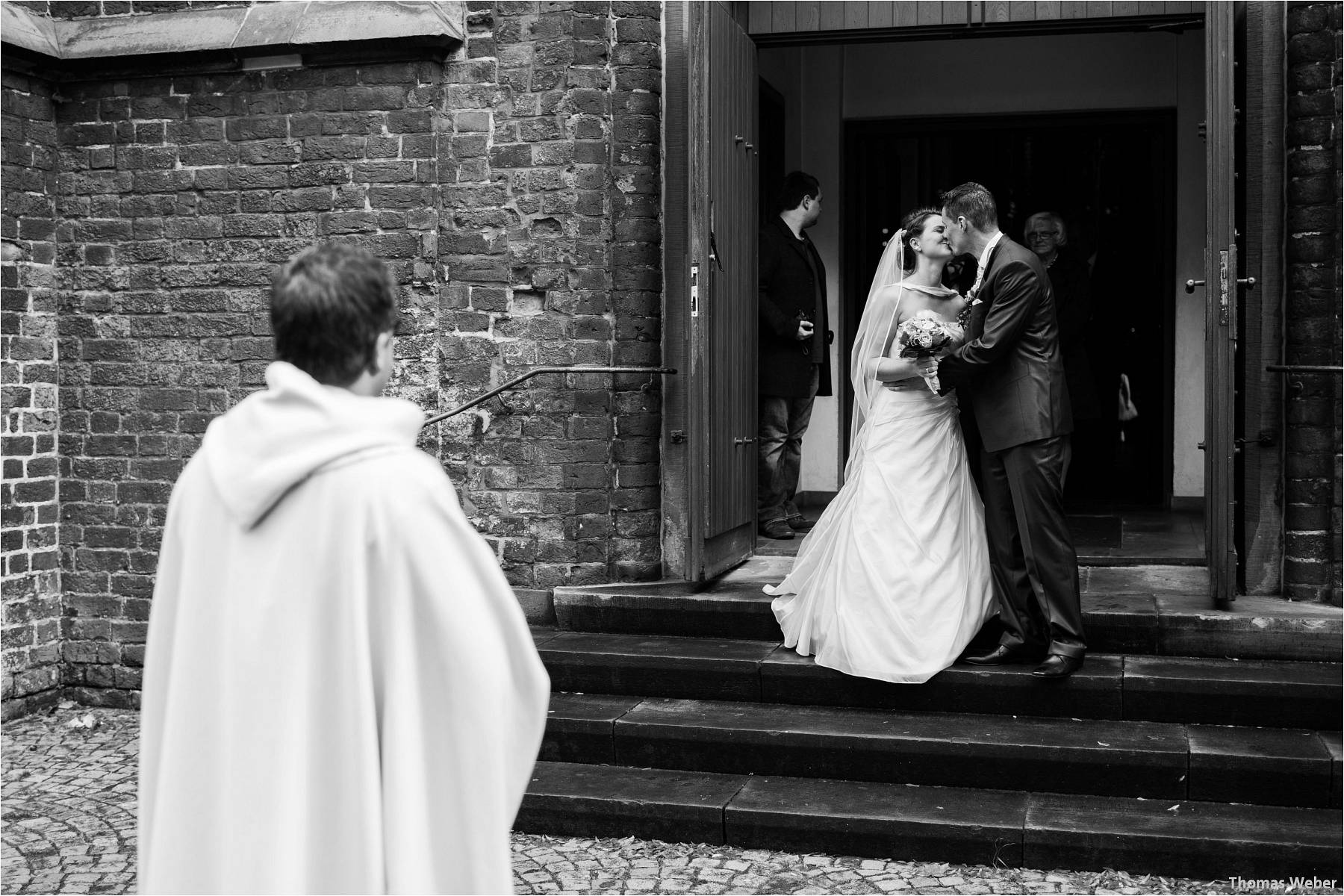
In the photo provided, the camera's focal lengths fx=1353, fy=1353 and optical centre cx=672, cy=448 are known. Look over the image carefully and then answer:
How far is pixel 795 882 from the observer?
4.57 meters

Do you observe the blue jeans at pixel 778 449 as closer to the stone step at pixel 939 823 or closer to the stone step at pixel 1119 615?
the stone step at pixel 1119 615

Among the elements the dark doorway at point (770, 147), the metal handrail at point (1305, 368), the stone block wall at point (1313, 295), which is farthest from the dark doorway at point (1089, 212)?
the metal handrail at point (1305, 368)

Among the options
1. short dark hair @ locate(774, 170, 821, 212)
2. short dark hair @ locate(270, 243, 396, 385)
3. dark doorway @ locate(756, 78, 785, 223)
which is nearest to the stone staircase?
short dark hair @ locate(774, 170, 821, 212)

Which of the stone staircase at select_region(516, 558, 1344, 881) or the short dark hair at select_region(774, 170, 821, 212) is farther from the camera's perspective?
the short dark hair at select_region(774, 170, 821, 212)

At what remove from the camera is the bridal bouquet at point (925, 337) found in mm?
5664

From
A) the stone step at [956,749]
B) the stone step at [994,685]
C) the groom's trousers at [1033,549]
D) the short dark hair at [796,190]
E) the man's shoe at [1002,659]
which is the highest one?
the short dark hair at [796,190]

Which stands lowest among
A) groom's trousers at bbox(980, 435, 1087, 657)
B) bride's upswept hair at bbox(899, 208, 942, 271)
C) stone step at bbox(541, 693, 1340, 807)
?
stone step at bbox(541, 693, 1340, 807)

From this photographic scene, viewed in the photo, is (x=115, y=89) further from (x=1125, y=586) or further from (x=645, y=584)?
(x=1125, y=586)

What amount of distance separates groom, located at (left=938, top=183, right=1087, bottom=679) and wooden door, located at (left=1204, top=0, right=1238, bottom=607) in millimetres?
747

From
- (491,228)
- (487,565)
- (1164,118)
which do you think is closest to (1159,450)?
(1164,118)

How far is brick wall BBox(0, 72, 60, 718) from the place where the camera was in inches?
277

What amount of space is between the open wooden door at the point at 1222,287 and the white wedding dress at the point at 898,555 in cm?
103

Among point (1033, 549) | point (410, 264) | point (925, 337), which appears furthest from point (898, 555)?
point (410, 264)

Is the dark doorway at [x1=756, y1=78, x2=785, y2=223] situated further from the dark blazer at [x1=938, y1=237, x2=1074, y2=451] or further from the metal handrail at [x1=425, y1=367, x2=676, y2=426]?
the dark blazer at [x1=938, y1=237, x2=1074, y2=451]
